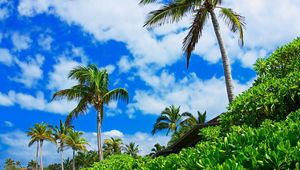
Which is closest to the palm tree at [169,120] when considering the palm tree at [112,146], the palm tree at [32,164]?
A: the palm tree at [112,146]

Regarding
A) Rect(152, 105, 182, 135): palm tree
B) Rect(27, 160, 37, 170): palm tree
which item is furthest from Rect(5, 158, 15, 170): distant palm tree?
Rect(152, 105, 182, 135): palm tree

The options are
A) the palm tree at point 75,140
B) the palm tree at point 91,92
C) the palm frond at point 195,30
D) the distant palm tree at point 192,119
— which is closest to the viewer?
the palm frond at point 195,30

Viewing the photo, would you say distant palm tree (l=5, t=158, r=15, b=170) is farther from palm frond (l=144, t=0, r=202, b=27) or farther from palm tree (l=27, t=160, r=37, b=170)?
palm frond (l=144, t=0, r=202, b=27)

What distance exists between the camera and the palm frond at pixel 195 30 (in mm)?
15883

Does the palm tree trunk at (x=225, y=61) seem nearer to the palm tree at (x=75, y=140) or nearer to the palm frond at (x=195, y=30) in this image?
the palm frond at (x=195, y=30)

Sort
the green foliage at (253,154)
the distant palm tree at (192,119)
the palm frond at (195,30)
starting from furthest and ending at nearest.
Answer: the distant palm tree at (192,119) < the palm frond at (195,30) < the green foliage at (253,154)

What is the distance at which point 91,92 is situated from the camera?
28.4 meters

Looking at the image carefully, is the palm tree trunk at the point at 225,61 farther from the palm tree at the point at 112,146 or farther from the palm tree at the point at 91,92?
the palm tree at the point at 112,146

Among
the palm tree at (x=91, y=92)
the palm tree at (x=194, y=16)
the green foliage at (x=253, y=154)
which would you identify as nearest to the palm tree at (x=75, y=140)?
the palm tree at (x=91, y=92)

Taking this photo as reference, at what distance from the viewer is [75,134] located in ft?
202

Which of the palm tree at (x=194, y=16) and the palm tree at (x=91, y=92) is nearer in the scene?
the palm tree at (x=194, y=16)

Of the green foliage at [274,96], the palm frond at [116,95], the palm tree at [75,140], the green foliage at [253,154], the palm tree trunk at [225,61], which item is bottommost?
the green foliage at [253,154]

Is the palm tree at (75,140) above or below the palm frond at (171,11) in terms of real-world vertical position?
above

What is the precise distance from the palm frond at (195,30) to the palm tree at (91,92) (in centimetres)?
1313
